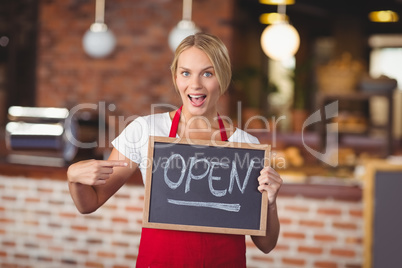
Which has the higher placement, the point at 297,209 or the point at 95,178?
the point at 95,178

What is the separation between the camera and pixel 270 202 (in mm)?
1596

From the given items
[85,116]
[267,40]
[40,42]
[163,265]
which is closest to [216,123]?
[163,265]

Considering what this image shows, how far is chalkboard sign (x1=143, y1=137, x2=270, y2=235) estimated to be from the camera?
62.1 inches

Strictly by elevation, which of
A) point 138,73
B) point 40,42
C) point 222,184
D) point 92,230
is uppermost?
point 40,42

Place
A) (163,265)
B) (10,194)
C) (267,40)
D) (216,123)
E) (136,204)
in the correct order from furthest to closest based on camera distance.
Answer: (267,40), (10,194), (136,204), (216,123), (163,265)

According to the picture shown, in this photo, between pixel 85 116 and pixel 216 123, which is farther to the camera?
pixel 85 116

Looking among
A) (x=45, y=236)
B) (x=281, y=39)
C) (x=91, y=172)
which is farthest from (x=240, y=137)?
(x=281, y=39)

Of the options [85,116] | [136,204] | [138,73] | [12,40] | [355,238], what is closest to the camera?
[355,238]

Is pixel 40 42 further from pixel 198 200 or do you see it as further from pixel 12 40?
pixel 198 200

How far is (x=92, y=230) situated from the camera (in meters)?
3.68

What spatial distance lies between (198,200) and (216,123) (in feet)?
0.93

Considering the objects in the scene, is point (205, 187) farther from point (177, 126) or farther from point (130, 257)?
point (130, 257)

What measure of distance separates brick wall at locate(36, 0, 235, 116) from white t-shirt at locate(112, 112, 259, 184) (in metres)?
3.80

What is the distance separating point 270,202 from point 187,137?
35 centimetres
